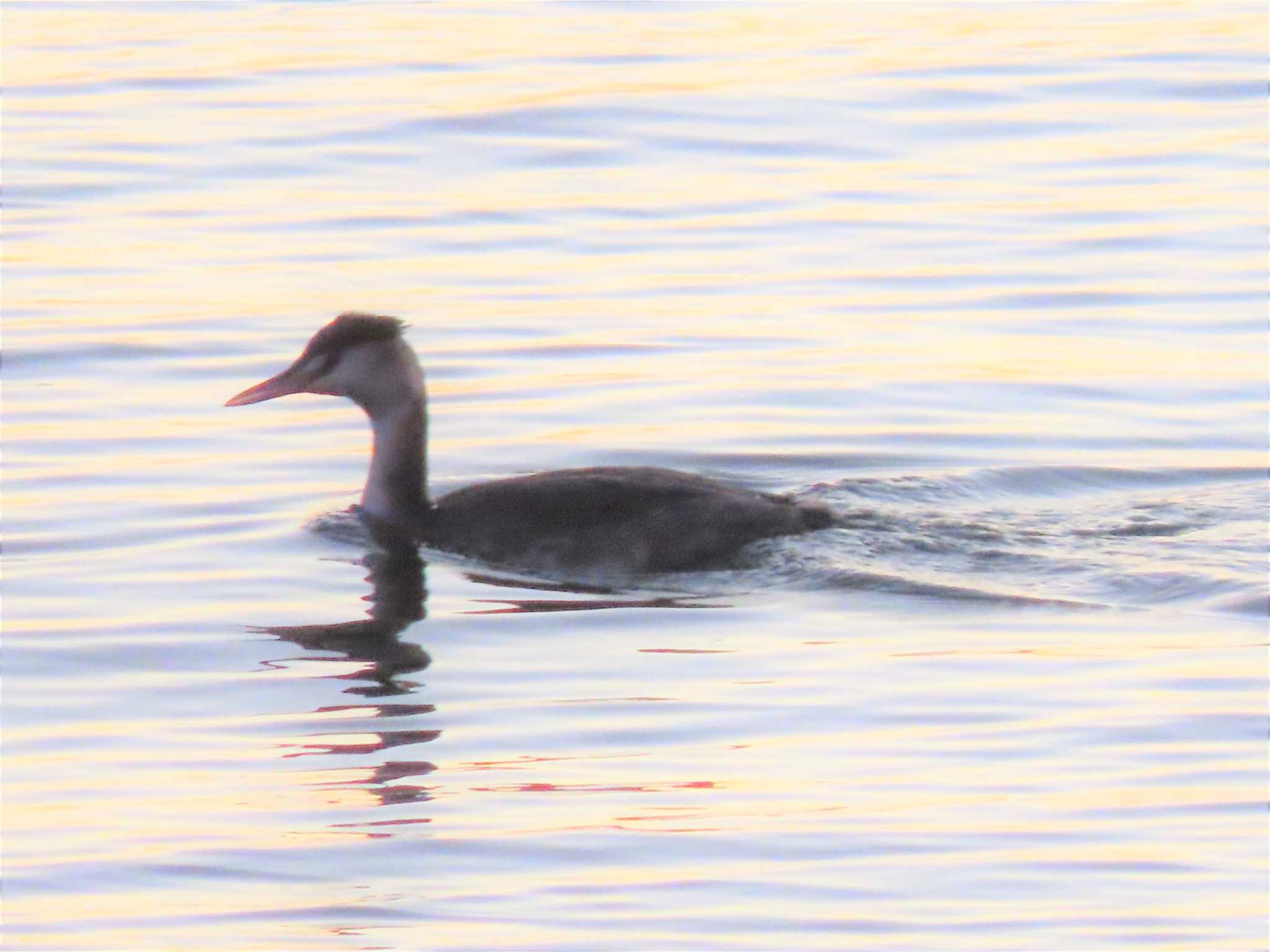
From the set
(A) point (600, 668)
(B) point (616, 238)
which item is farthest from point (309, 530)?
(B) point (616, 238)

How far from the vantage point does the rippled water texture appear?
7109 mm

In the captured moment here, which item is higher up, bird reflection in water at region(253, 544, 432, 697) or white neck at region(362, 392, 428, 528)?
white neck at region(362, 392, 428, 528)

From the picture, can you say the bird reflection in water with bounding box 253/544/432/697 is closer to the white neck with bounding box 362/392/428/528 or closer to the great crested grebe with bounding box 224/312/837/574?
the great crested grebe with bounding box 224/312/837/574

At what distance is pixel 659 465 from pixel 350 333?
1.73 metres

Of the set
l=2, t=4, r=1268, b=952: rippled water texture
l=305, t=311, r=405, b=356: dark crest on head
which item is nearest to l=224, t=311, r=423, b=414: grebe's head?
l=305, t=311, r=405, b=356: dark crest on head

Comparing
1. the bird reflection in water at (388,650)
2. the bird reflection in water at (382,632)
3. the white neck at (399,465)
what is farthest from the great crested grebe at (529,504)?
the bird reflection in water at (382,632)

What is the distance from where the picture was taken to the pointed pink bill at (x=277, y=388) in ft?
37.6

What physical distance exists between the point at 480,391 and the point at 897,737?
5.98m

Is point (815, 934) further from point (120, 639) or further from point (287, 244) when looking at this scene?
point (287, 244)

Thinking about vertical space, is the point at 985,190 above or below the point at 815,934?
above

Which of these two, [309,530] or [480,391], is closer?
[309,530]

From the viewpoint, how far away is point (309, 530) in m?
11.2

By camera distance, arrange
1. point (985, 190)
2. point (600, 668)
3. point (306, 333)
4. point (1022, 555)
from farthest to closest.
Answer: point (985, 190)
point (306, 333)
point (1022, 555)
point (600, 668)

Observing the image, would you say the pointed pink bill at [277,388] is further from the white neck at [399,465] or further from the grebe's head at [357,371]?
the white neck at [399,465]
